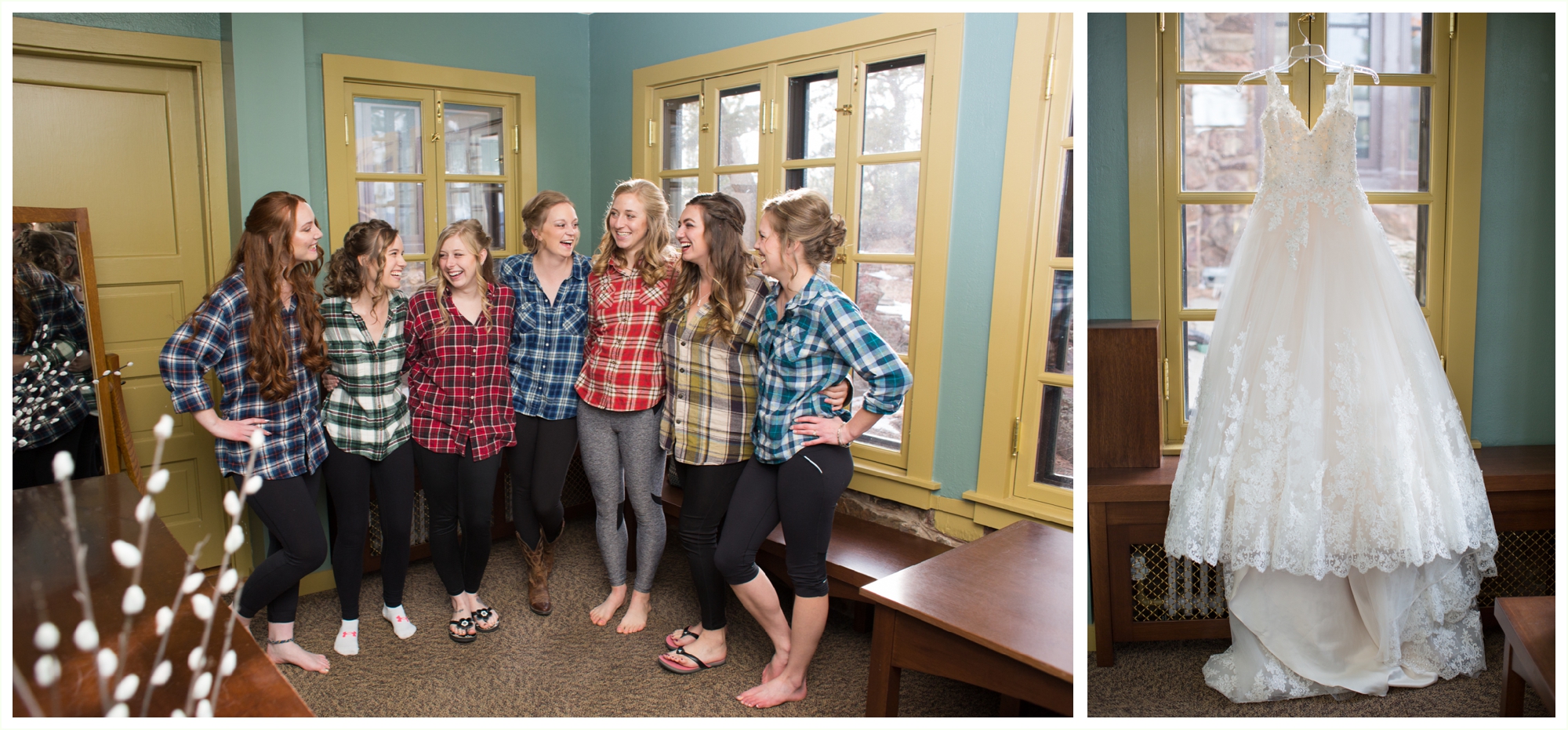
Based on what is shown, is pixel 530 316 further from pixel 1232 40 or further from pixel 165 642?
pixel 1232 40

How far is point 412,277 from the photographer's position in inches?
145

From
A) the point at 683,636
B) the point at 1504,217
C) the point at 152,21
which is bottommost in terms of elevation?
the point at 683,636

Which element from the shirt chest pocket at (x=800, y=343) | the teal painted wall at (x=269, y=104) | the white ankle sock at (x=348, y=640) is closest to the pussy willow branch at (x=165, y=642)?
the white ankle sock at (x=348, y=640)

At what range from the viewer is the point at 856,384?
3.13 metres


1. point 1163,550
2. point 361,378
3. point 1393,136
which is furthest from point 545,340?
point 1393,136

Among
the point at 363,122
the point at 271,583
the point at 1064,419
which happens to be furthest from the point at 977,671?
the point at 363,122

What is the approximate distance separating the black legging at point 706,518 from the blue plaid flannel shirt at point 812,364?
0.18 metres

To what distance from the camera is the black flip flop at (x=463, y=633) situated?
290 centimetres

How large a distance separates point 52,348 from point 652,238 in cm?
161

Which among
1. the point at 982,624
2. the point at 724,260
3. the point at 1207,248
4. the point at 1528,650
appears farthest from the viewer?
the point at 1207,248

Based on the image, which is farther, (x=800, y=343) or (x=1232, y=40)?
(x=1232, y=40)

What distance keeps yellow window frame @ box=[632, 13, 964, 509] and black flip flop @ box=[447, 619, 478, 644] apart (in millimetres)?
1300

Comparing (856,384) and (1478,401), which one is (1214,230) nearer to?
(1478,401)

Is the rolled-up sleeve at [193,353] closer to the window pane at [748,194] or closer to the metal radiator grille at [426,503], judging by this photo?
the metal radiator grille at [426,503]
